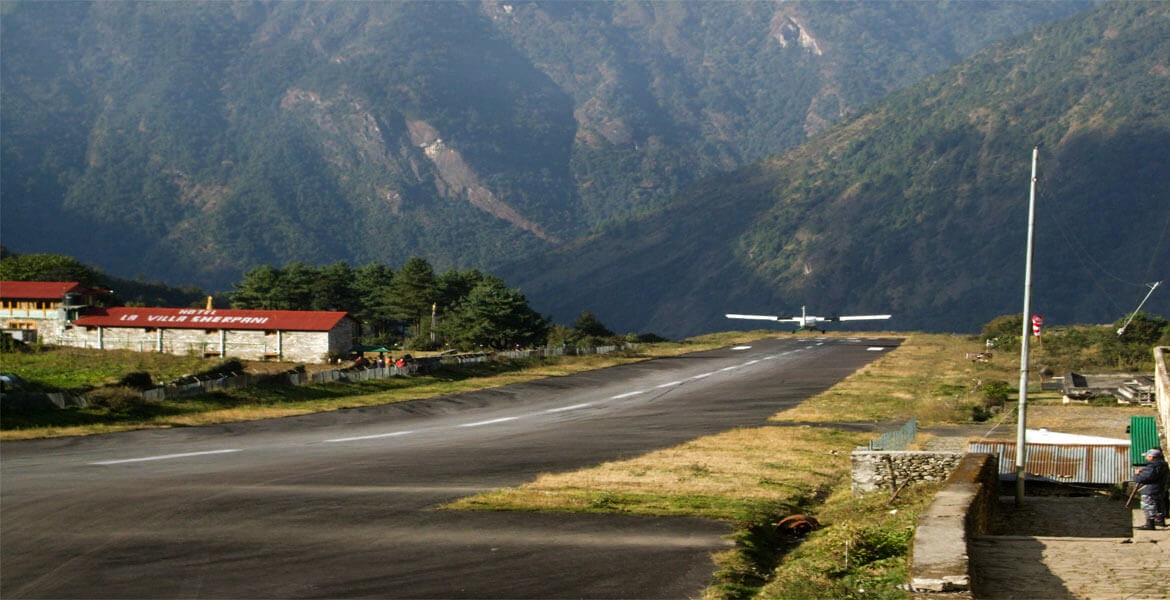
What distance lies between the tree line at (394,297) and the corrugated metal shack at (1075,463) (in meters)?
64.4

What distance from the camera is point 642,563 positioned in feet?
75.9

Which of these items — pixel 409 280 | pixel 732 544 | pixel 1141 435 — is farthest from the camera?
pixel 409 280

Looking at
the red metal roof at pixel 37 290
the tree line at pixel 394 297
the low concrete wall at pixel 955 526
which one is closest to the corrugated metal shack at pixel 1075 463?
the low concrete wall at pixel 955 526

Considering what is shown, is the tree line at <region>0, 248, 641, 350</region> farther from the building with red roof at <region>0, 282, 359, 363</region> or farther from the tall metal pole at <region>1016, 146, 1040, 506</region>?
the tall metal pole at <region>1016, 146, 1040, 506</region>

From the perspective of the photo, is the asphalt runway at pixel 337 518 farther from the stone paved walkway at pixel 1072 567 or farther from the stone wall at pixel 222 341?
the stone wall at pixel 222 341

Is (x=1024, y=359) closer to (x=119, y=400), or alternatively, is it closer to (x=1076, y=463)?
(x=1076, y=463)

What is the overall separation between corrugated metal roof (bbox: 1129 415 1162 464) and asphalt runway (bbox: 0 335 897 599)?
16.0 meters

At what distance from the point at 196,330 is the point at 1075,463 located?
6079cm

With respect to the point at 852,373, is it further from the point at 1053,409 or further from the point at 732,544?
the point at 732,544

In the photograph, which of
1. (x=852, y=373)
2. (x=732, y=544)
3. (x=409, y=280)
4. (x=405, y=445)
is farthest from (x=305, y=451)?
(x=409, y=280)

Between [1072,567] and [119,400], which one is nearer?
[1072,567]

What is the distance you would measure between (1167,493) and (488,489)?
17.8m

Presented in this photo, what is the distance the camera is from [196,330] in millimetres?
79062

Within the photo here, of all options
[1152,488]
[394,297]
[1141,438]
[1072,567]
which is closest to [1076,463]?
[1141,438]
